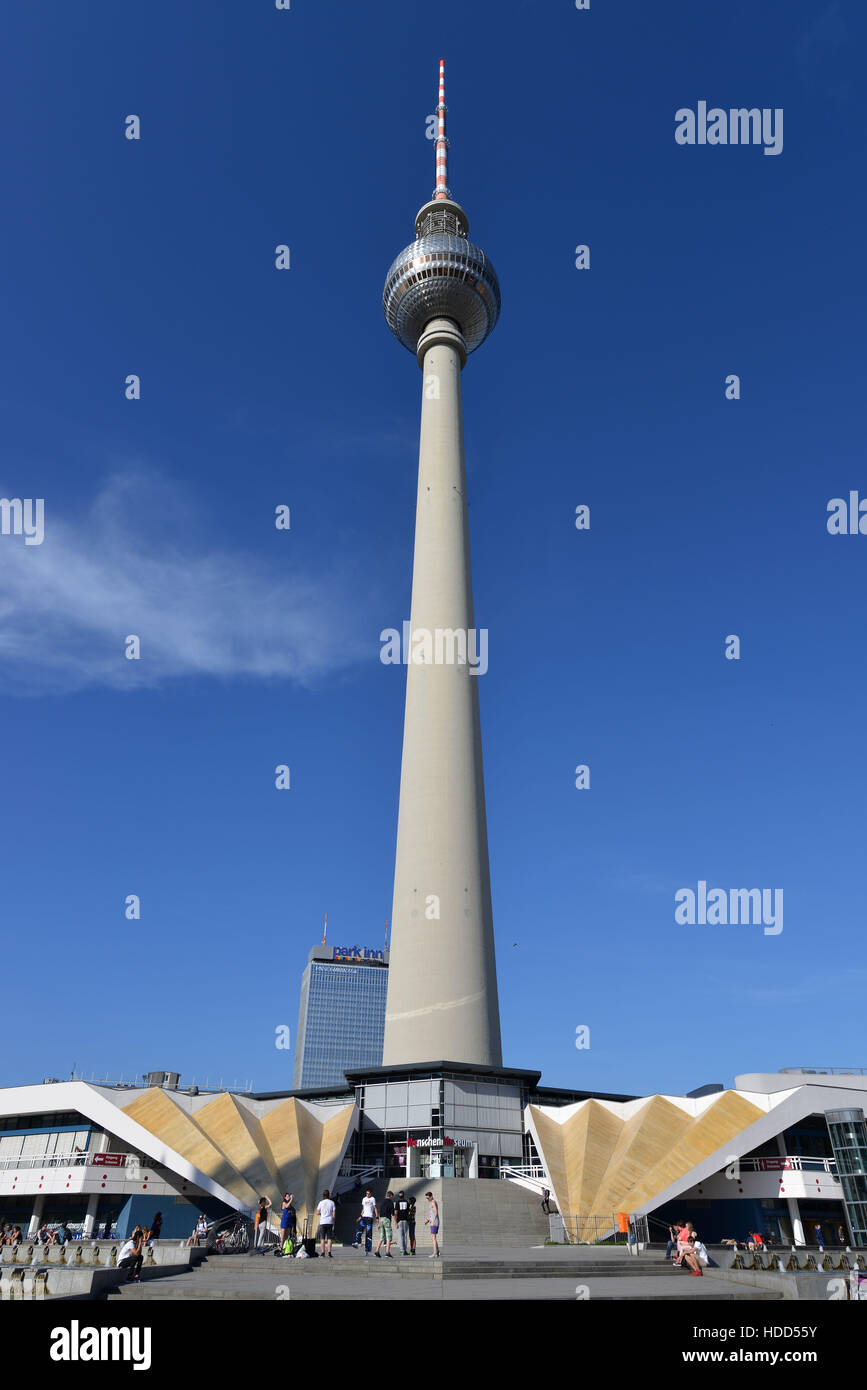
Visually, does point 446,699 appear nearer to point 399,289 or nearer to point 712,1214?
point 712,1214

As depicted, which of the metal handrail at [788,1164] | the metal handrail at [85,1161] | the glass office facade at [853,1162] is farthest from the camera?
the metal handrail at [788,1164]

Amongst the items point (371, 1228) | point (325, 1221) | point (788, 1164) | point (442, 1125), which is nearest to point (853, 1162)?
point (788, 1164)

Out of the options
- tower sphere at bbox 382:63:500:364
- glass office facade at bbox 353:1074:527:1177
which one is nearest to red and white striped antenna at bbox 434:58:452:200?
tower sphere at bbox 382:63:500:364

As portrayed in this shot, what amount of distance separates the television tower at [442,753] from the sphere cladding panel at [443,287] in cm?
11

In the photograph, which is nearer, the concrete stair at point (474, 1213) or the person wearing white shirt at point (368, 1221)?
the person wearing white shirt at point (368, 1221)

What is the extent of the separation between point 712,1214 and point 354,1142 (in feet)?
54.4

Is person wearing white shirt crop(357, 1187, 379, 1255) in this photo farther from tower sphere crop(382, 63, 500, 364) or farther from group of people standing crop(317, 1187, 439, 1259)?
tower sphere crop(382, 63, 500, 364)

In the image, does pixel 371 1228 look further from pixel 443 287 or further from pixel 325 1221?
pixel 443 287

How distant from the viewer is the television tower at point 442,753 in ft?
155

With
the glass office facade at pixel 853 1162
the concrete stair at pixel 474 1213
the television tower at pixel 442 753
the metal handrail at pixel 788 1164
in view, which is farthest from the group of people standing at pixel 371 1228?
the metal handrail at pixel 788 1164

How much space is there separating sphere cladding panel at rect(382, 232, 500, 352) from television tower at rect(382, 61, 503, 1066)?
4.3 inches

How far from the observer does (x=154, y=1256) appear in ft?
72.2

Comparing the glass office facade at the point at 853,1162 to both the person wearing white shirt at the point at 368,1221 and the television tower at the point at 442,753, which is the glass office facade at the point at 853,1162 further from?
the person wearing white shirt at the point at 368,1221

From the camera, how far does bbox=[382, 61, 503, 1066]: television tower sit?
4734 centimetres
